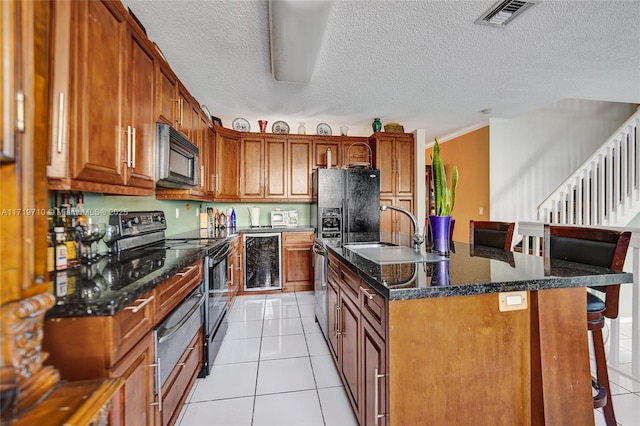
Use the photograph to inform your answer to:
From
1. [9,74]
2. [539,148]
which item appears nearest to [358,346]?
[9,74]

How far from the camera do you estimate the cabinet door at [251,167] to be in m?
4.16

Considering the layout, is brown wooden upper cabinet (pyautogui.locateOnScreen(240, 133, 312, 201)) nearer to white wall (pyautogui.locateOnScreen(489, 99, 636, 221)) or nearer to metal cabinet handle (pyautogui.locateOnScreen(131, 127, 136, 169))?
metal cabinet handle (pyautogui.locateOnScreen(131, 127, 136, 169))

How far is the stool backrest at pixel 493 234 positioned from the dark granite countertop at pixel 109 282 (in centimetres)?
215

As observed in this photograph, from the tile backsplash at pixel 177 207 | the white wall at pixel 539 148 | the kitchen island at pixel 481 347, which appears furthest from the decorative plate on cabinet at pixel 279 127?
the kitchen island at pixel 481 347

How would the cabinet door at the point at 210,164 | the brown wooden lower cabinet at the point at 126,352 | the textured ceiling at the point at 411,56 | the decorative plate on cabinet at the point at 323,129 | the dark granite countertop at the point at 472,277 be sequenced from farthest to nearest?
the decorative plate on cabinet at the point at 323,129, the cabinet door at the point at 210,164, the textured ceiling at the point at 411,56, the dark granite countertop at the point at 472,277, the brown wooden lower cabinet at the point at 126,352

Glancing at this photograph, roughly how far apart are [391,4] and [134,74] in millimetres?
1697

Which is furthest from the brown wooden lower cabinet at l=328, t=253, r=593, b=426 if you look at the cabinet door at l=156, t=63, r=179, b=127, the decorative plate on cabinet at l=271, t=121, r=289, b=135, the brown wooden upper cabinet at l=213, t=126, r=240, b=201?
the decorative plate on cabinet at l=271, t=121, r=289, b=135

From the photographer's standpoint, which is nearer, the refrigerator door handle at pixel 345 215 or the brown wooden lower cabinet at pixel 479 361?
the brown wooden lower cabinet at pixel 479 361

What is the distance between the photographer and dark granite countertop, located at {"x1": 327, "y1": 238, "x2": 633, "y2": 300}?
3.36ft

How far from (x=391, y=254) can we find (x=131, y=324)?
139 centimetres

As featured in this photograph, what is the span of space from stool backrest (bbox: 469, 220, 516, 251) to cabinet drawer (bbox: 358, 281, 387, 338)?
1.33 m

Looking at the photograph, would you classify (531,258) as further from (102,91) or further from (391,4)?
(102,91)

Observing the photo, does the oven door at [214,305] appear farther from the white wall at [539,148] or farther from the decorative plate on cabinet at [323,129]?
the white wall at [539,148]

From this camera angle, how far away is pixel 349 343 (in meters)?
1.59
